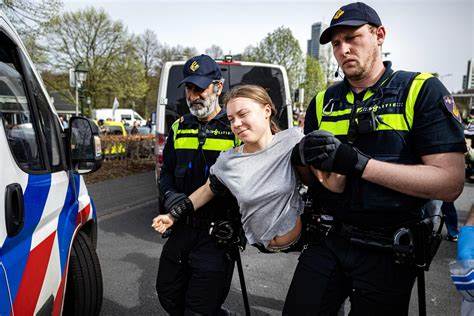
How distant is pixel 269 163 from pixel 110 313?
6.91 feet

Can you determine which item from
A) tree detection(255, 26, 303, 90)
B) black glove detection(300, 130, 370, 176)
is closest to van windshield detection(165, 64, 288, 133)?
black glove detection(300, 130, 370, 176)

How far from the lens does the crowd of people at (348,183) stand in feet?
4.91

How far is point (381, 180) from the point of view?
1496 millimetres

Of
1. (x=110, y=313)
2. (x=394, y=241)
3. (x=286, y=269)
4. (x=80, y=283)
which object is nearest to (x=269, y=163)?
(x=394, y=241)

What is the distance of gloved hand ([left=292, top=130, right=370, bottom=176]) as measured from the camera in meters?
1.47

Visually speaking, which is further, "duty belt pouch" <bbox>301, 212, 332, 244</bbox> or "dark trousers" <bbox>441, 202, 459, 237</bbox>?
"dark trousers" <bbox>441, 202, 459, 237</bbox>

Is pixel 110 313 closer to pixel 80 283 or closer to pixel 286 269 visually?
pixel 80 283

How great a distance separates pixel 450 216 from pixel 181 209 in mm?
3996

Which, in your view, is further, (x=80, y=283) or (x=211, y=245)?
(x=80, y=283)

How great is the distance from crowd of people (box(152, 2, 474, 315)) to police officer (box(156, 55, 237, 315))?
2 centimetres

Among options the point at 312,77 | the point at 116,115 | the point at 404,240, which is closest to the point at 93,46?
the point at 116,115

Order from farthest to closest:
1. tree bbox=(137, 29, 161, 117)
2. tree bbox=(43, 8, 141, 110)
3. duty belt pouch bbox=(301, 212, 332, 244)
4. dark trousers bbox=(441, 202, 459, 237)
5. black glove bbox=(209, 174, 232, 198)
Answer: tree bbox=(137, 29, 161, 117) → tree bbox=(43, 8, 141, 110) → dark trousers bbox=(441, 202, 459, 237) → black glove bbox=(209, 174, 232, 198) → duty belt pouch bbox=(301, 212, 332, 244)

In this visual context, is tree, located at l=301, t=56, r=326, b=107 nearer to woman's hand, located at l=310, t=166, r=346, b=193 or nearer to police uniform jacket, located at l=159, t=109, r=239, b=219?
police uniform jacket, located at l=159, t=109, r=239, b=219

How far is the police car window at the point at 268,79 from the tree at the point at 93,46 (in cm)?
2779
